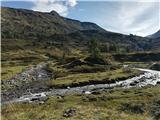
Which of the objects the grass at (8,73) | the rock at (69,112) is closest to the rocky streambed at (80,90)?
the rock at (69,112)

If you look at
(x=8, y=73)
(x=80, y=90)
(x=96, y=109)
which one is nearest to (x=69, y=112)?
(x=96, y=109)

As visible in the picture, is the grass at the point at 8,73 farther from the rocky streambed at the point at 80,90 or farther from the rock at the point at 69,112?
the rock at the point at 69,112

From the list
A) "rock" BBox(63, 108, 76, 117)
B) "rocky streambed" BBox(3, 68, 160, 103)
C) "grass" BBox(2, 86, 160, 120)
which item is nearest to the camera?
"grass" BBox(2, 86, 160, 120)

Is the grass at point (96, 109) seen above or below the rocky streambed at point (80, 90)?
above

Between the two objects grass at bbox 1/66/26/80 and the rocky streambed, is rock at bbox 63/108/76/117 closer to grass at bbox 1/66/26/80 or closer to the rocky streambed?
the rocky streambed

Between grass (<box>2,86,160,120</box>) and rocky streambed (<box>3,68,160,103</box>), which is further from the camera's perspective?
rocky streambed (<box>3,68,160,103</box>)

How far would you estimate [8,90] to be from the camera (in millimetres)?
84375

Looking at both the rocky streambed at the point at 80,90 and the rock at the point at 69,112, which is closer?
the rock at the point at 69,112

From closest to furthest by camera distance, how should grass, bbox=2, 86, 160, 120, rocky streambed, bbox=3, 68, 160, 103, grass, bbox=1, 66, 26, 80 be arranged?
1. grass, bbox=2, 86, 160, 120
2. rocky streambed, bbox=3, 68, 160, 103
3. grass, bbox=1, 66, 26, 80

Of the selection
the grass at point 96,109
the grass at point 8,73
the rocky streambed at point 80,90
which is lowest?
the grass at point 8,73

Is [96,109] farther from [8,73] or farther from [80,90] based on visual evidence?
[8,73]

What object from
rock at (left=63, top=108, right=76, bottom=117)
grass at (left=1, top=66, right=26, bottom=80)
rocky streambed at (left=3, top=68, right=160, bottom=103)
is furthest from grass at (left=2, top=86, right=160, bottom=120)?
grass at (left=1, top=66, right=26, bottom=80)

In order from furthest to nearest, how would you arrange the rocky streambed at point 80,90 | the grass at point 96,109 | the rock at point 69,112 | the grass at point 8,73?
the grass at point 8,73 < the rocky streambed at point 80,90 < the rock at point 69,112 < the grass at point 96,109

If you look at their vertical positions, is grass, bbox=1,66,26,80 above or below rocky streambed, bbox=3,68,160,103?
below
